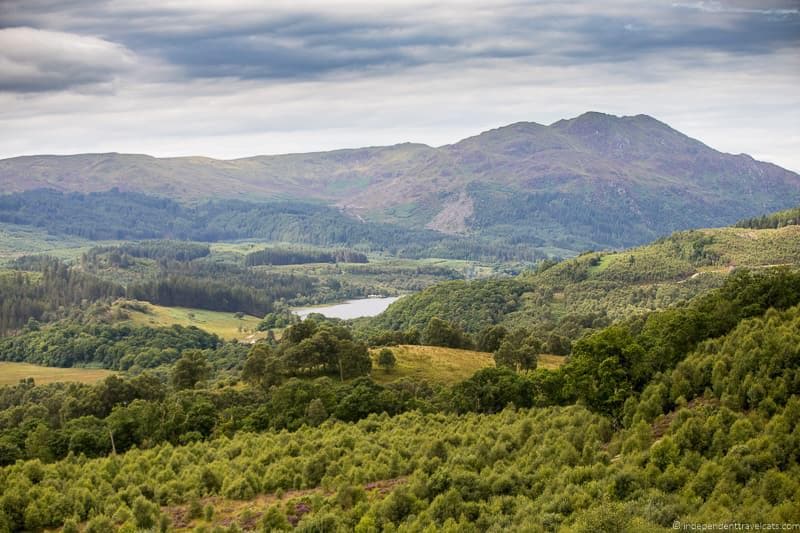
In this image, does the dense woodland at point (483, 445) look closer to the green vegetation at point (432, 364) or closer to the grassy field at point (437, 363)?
the green vegetation at point (432, 364)

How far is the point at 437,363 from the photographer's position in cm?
13838

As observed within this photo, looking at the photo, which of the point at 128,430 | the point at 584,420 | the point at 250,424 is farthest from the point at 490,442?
the point at 128,430

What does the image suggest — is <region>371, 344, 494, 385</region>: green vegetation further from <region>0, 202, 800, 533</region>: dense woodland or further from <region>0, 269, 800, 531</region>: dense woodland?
<region>0, 269, 800, 531</region>: dense woodland

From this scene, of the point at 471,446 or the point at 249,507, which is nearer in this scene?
the point at 249,507

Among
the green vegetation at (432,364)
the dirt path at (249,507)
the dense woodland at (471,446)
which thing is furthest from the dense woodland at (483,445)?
the green vegetation at (432,364)

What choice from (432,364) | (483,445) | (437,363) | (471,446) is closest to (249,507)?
(471,446)

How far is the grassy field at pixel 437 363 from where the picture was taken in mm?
130625

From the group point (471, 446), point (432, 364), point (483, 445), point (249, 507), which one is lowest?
point (432, 364)

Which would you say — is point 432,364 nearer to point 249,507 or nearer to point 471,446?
point 471,446

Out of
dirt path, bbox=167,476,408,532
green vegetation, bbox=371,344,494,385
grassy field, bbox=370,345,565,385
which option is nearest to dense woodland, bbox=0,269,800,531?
dirt path, bbox=167,476,408,532

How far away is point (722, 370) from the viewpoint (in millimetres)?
64750

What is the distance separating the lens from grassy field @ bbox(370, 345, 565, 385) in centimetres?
13062

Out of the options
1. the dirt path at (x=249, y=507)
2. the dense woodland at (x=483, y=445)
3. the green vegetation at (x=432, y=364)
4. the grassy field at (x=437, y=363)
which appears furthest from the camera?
the grassy field at (x=437, y=363)

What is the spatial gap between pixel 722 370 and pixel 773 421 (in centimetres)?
1334
